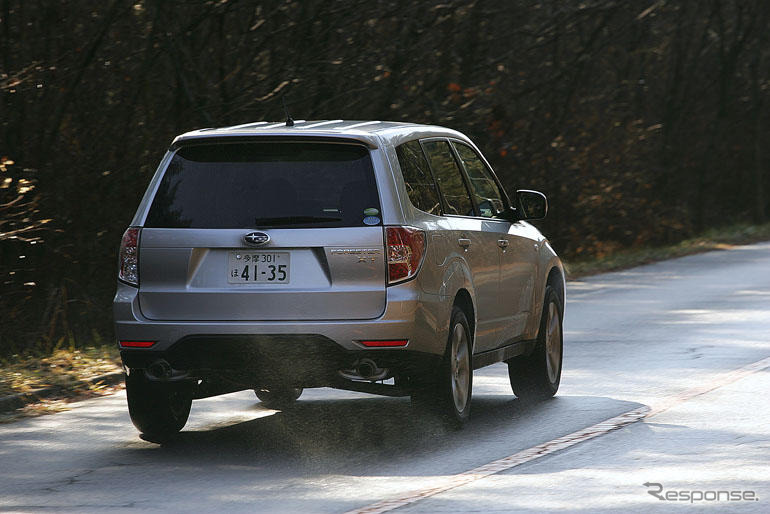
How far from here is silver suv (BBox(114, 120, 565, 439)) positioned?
8250 mm

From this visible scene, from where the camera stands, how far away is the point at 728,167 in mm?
41938

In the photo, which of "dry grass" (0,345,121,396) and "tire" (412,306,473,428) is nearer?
"tire" (412,306,473,428)

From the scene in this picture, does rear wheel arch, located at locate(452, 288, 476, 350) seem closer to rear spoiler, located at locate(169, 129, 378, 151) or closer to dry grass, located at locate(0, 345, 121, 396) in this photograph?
rear spoiler, located at locate(169, 129, 378, 151)

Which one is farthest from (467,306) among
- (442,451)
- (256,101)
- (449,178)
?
(256,101)

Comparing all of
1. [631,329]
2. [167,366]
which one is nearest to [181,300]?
[167,366]

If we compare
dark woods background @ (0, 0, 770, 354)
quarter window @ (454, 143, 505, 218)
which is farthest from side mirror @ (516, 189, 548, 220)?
dark woods background @ (0, 0, 770, 354)

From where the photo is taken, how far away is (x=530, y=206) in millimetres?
10703

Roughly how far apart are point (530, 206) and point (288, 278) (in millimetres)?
2902

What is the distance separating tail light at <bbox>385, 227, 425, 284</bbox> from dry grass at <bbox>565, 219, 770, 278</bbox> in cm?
1459

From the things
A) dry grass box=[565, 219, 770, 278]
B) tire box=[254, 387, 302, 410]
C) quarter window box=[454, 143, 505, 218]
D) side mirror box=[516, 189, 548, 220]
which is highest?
quarter window box=[454, 143, 505, 218]

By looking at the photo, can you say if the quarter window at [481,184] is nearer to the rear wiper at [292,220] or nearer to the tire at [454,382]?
the tire at [454,382]

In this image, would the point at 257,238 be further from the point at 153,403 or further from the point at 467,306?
the point at 467,306

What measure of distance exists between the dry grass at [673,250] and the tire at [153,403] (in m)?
14.3

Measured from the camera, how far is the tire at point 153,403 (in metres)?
8.83
